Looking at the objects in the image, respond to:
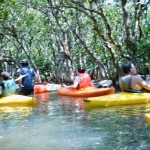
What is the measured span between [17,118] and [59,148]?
4.35m

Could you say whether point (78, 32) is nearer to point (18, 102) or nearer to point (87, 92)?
point (87, 92)

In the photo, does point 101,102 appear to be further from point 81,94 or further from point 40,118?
point 81,94

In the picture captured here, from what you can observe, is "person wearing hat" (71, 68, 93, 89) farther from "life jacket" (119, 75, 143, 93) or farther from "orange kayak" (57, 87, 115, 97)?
"life jacket" (119, 75, 143, 93)

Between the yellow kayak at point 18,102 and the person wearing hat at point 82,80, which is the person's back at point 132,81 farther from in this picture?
the person wearing hat at point 82,80

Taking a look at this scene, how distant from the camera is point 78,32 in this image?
3156 cm

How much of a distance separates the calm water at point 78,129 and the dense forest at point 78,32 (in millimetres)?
7445

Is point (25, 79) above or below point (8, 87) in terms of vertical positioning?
above

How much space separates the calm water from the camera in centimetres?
752

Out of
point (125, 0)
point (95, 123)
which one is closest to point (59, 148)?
point (95, 123)

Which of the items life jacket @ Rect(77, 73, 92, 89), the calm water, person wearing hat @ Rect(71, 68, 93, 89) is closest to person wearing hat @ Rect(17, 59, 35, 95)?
person wearing hat @ Rect(71, 68, 93, 89)

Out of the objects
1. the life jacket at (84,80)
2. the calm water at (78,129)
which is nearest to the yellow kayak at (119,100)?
the calm water at (78,129)

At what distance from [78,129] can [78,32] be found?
22.8 meters

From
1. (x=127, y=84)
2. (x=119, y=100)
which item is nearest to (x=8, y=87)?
(x=119, y=100)

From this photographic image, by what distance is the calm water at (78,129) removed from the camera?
7524mm
